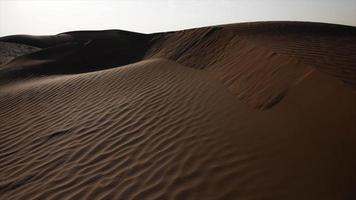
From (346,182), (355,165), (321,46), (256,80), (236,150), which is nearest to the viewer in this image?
(346,182)

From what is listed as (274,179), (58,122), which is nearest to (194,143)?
(274,179)

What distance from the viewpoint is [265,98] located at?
5059mm

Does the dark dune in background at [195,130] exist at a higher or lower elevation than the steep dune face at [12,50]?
lower

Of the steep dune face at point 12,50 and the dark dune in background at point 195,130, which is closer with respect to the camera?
the dark dune in background at point 195,130

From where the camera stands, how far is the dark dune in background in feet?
11.0

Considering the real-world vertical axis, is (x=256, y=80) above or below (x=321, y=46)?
below

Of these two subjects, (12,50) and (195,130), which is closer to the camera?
(195,130)

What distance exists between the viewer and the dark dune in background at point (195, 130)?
3.34 m

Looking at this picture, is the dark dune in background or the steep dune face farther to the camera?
the steep dune face

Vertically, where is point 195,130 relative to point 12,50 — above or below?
below

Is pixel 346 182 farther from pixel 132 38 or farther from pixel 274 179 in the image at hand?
pixel 132 38

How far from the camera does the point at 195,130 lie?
4469mm

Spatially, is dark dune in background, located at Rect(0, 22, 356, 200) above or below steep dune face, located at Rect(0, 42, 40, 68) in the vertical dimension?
below

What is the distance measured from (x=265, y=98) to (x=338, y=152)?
67.8 inches
